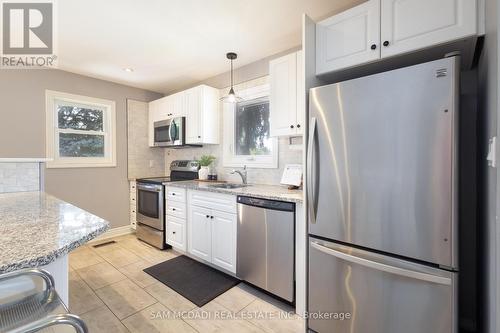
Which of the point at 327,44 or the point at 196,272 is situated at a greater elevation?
the point at 327,44

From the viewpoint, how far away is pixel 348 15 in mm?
1601

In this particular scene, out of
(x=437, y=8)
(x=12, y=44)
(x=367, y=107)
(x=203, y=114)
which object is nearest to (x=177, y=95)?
(x=203, y=114)

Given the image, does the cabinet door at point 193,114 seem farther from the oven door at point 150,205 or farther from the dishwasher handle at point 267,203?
the dishwasher handle at point 267,203

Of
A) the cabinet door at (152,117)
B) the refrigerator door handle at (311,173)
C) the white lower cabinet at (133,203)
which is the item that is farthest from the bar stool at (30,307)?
the cabinet door at (152,117)

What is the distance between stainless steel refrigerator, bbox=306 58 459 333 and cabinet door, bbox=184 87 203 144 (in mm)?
2057

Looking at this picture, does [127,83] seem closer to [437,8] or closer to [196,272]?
[196,272]

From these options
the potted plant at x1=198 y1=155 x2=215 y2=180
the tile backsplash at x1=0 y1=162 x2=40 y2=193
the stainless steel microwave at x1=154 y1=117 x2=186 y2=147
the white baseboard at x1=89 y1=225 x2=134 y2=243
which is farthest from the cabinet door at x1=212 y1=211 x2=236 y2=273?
the white baseboard at x1=89 y1=225 x2=134 y2=243

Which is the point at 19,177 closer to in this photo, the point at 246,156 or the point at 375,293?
the point at 246,156

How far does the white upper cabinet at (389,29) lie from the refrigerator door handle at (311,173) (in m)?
0.48

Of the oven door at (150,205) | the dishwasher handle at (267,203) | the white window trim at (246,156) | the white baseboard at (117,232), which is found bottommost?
the white baseboard at (117,232)

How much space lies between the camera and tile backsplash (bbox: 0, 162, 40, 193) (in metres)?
2.05

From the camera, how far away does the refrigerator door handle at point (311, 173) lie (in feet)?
5.32

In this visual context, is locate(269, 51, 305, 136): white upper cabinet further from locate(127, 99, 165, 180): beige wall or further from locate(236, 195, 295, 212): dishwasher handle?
locate(127, 99, 165, 180): beige wall

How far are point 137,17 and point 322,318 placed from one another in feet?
9.28
